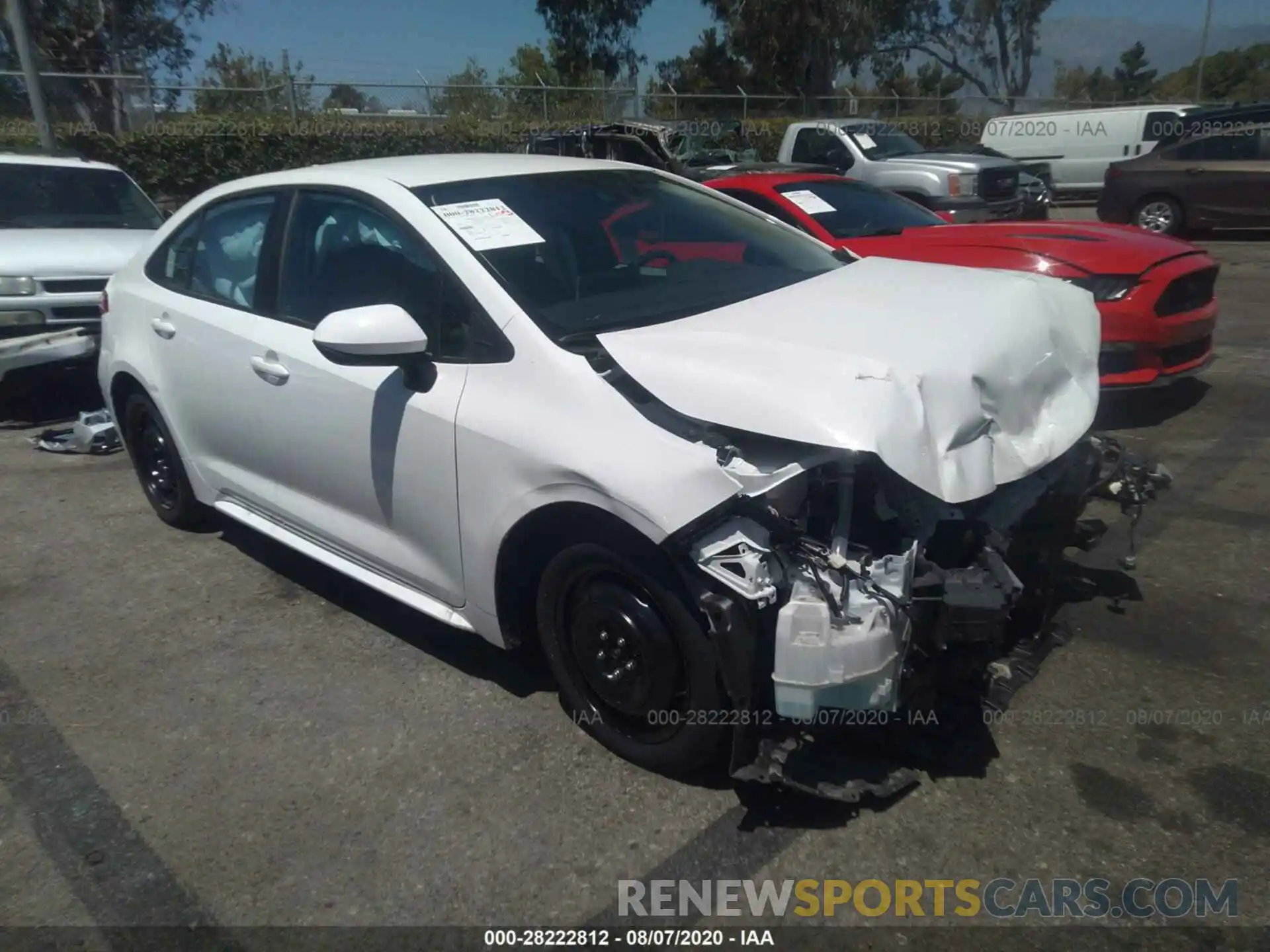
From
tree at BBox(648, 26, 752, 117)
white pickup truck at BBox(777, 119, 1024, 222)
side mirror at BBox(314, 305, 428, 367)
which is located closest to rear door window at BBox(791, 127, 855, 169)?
white pickup truck at BBox(777, 119, 1024, 222)

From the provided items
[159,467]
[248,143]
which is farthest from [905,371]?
[248,143]

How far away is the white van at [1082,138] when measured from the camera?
1803cm

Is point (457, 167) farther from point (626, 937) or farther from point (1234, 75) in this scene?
point (1234, 75)

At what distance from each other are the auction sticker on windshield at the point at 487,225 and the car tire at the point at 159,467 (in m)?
2.12

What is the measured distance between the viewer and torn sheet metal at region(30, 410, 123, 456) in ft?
20.8

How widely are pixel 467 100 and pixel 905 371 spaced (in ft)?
67.7

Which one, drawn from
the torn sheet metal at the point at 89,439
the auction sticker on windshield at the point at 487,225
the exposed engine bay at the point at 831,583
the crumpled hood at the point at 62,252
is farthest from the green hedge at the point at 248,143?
the exposed engine bay at the point at 831,583

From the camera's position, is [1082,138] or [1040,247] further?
[1082,138]

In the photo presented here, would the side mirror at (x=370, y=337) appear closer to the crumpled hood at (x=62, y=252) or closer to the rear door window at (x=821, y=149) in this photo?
the crumpled hood at (x=62, y=252)

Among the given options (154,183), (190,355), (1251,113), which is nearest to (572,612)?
(190,355)

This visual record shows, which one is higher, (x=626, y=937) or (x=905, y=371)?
(x=905, y=371)

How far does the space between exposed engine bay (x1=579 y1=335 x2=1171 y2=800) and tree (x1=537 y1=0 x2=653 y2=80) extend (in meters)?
40.0

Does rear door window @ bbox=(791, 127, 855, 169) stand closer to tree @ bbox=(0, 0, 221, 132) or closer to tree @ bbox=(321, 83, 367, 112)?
tree @ bbox=(321, 83, 367, 112)

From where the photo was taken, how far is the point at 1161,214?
43.3 ft
